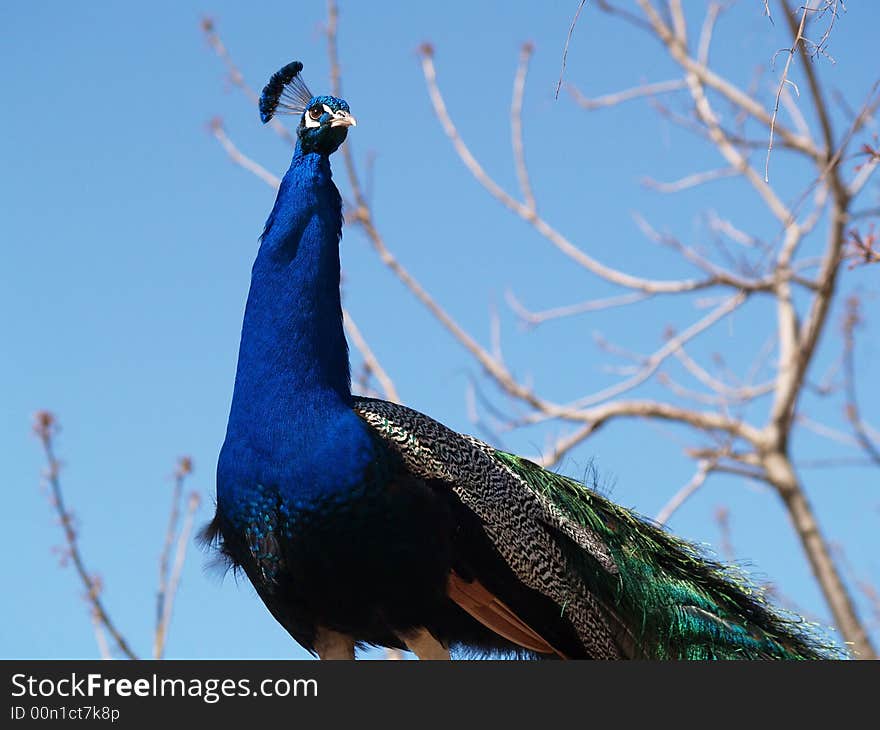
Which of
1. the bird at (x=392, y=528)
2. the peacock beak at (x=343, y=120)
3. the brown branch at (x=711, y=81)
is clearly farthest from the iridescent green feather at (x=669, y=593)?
the brown branch at (x=711, y=81)

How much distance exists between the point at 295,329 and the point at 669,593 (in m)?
1.93

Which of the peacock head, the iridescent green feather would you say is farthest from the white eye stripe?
the iridescent green feather

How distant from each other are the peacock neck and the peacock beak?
0.18 meters

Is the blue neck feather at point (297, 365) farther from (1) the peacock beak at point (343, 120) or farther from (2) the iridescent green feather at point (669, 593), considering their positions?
(2) the iridescent green feather at point (669, 593)

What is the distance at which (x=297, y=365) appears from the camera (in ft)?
15.6

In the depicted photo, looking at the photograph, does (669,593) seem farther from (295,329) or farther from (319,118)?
(319,118)

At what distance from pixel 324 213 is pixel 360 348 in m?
4.21

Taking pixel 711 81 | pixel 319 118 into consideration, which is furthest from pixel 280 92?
pixel 711 81

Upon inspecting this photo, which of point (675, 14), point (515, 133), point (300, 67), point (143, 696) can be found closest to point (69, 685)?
point (143, 696)

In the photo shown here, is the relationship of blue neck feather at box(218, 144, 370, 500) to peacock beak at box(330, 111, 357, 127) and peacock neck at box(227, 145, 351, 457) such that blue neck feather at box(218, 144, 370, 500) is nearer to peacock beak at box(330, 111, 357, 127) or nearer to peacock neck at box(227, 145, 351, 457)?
peacock neck at box(227, 145, 351, 457)

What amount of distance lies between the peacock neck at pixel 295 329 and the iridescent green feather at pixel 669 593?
87 centimetres

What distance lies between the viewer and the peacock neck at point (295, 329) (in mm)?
4656

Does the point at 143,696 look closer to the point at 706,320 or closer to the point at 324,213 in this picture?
the point at 324,213

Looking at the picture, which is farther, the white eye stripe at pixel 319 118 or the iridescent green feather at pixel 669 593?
the white eye stripe at pixel 319 118
